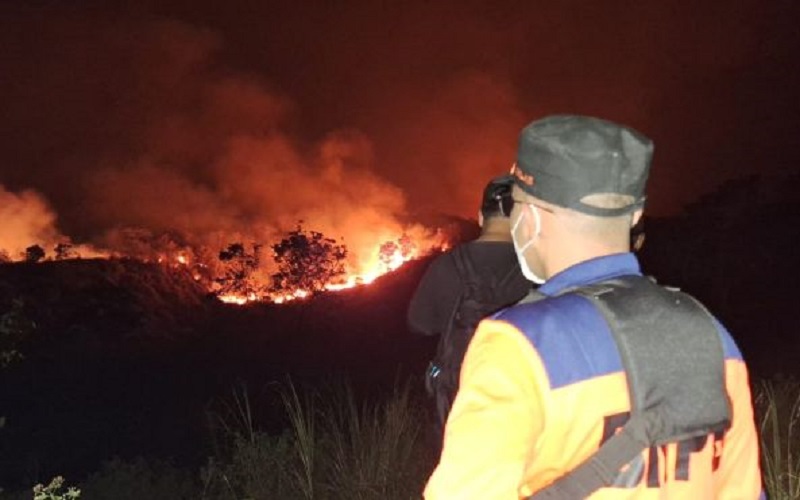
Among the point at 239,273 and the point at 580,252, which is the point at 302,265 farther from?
the point at 580,252

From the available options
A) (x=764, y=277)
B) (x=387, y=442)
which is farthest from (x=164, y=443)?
(x=764, y=277)

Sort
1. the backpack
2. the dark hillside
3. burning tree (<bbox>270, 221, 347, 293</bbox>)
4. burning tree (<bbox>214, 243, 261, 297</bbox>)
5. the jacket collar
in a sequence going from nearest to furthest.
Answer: the jacket collar
the backpack
the dark hillside
burning tree (<bbox>270, 221, 347, 293</bbox>)
burning tree (<bbox>214, 243, 261, 297</bbox>)

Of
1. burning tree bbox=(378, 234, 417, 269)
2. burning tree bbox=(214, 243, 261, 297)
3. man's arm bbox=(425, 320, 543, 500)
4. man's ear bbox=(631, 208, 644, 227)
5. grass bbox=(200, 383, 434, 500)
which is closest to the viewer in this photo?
man's arm bbox=(425, 320, 543, 500)

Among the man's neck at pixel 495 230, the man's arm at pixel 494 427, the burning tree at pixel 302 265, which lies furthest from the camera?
the burning tree at pixel 302 265

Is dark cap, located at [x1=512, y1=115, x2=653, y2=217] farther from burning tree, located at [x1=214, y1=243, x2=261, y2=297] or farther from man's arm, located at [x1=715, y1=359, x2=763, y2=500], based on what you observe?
burning tree, located at [x1=214, y1=243, x2=261, y2=297]

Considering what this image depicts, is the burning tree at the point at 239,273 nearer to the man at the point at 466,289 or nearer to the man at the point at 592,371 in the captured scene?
the man at the point at 466,289

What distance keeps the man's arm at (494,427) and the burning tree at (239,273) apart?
20.3 m

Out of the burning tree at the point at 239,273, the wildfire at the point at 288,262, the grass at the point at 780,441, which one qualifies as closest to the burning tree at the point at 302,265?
the wildfire at the point at 288,262

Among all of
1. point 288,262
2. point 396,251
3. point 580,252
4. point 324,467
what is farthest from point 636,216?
point 396,251

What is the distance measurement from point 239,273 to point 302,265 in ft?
7.64

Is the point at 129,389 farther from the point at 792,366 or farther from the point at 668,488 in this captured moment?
the point at 668,488

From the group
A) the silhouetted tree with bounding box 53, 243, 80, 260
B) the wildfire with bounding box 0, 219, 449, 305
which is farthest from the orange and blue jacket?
the silhouetted tree with bounding box 53, 243, 80, 260

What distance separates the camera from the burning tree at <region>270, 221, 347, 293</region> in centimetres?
2039

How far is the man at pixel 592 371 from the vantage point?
4.98 ft
